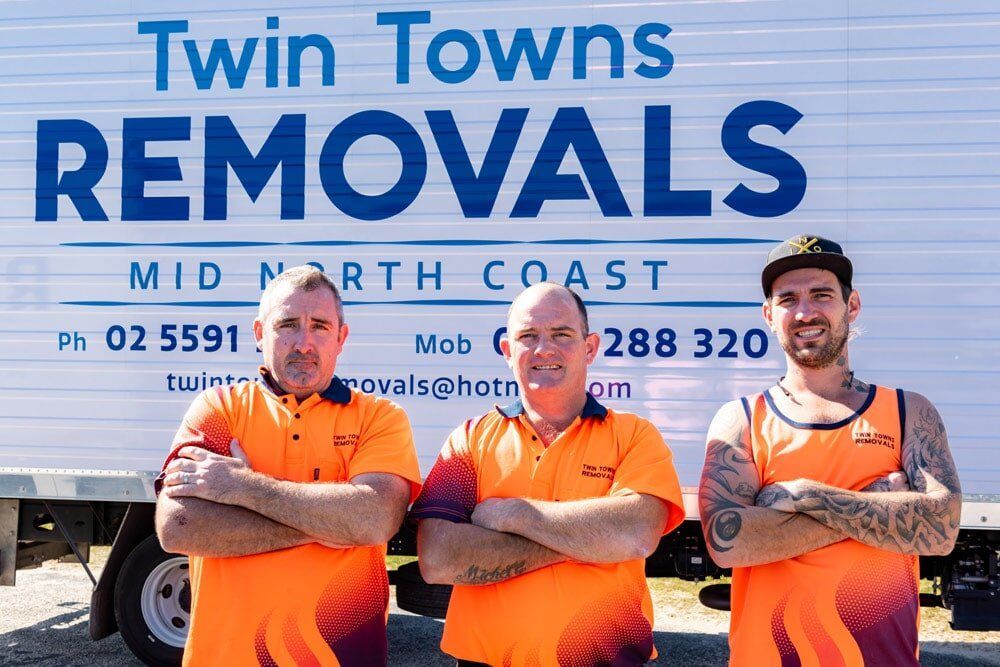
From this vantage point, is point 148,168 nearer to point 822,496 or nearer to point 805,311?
point 805,311

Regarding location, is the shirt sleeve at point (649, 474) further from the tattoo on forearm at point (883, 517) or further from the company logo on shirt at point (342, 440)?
the company logo on shirt at point (342, 440)

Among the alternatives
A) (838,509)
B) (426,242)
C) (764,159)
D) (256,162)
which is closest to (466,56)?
(426,242)

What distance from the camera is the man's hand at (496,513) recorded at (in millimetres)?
2328

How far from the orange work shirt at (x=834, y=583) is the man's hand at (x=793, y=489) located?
0.09 feet

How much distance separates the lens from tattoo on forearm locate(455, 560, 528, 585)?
2.32 m

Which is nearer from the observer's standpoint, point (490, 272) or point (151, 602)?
point (490, 272)

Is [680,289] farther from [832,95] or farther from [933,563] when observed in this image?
[933,563]

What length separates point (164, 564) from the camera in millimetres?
4785

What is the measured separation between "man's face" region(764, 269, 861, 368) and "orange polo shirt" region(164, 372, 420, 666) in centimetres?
116

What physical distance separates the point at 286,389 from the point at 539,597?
0.96m

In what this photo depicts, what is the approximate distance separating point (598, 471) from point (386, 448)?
0.62m

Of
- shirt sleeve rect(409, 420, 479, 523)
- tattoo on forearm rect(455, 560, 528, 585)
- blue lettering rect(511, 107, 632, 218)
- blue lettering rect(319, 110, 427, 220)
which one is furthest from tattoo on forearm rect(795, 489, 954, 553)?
blue lettering rect(319, 110, 427, 220)

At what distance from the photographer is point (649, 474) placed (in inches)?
94.4

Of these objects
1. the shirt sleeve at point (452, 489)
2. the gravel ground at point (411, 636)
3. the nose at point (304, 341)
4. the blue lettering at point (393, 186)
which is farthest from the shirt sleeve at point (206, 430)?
the gravel ground at point (411, 636)
